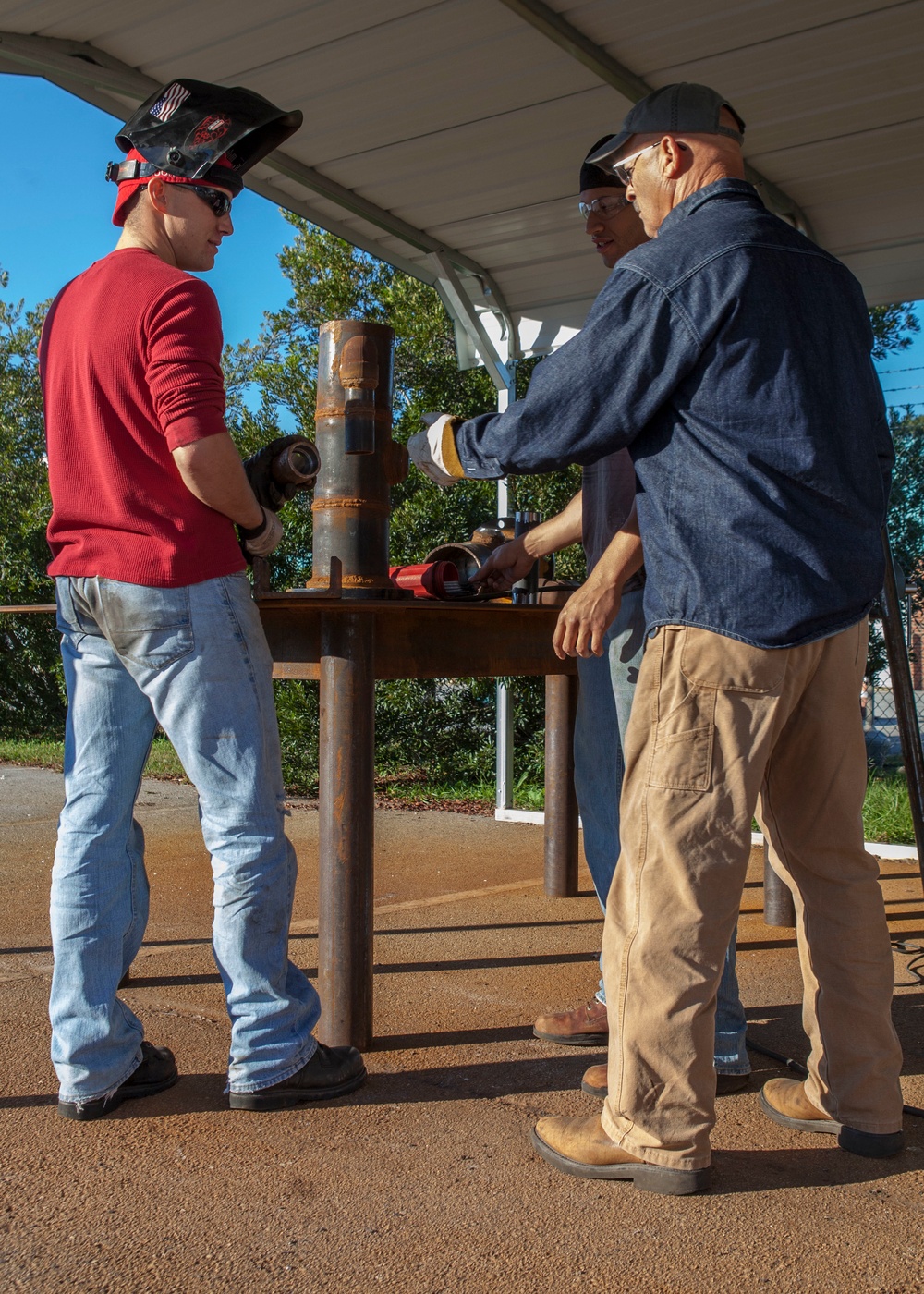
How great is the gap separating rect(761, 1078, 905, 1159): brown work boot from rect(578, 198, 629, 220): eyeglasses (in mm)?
2227

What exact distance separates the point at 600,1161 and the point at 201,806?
43.8 inches

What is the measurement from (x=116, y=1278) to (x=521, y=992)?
1.93 m

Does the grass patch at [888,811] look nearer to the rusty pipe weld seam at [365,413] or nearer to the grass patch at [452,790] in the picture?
the grass patch at [452,790]


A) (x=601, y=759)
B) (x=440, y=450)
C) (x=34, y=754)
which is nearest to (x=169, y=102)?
(x=440, y=450)

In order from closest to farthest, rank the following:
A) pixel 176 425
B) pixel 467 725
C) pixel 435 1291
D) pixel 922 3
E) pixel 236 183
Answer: pixel 435 1291 → pixel 176 425 → pixel 236 183 → pixel 922 3 → pixel 467 725

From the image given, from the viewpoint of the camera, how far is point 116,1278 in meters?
1.96

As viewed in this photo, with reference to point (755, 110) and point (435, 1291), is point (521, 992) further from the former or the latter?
point (755, 110)

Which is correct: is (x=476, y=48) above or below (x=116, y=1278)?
above

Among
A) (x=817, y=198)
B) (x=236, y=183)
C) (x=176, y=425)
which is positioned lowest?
(x=176, y=425)

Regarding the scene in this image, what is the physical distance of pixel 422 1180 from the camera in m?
2.35

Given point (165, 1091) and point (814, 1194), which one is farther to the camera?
point (165, 1091)

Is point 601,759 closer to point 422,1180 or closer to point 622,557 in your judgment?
point 622,557

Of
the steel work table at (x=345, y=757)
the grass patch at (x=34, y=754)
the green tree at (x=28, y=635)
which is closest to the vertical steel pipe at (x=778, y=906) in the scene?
the steel work table at (x=345, y=757)

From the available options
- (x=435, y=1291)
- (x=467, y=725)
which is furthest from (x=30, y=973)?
(x=467, y=725)
